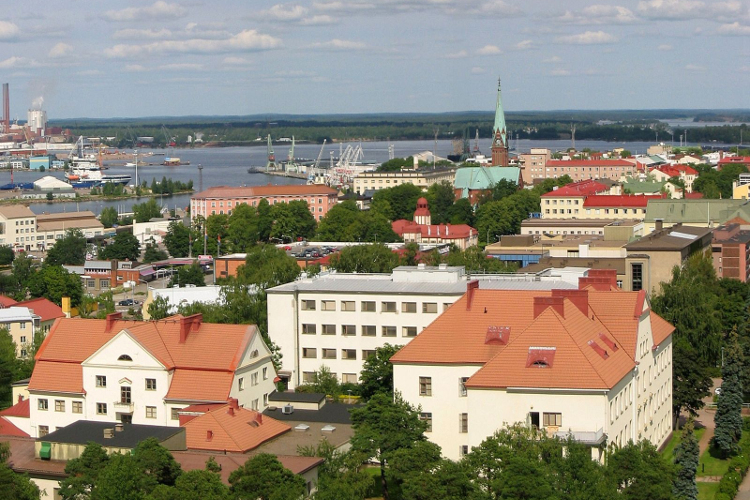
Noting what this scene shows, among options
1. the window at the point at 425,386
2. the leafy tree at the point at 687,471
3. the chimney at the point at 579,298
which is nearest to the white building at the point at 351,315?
the chimney at the point at 579,298

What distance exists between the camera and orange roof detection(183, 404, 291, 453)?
621 inches

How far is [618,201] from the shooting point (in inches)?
2063

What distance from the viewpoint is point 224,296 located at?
27.8m

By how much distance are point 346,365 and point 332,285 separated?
1509 mm

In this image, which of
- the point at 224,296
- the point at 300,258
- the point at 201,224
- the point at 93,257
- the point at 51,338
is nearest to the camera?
the point at 51,338

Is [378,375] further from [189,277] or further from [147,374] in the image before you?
[189,277]

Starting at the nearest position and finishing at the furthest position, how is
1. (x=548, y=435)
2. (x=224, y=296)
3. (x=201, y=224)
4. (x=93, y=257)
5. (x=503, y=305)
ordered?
(x=548, y=435), (x=503, y=305), (x=224, y=296), (x=93, y=257), (x=201, y=224)

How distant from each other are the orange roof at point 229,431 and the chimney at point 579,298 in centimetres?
422

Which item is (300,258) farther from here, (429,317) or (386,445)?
(386,445)

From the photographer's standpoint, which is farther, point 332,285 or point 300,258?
point 300,258

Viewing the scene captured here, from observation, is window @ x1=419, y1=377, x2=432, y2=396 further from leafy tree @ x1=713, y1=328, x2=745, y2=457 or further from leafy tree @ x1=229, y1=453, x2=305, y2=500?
leafy tree @ x1=713, y1=328, x2=745, y2=457

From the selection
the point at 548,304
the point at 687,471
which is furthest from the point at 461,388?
the point at 687,471

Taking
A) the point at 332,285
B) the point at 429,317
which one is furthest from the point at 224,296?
the point at 429,317

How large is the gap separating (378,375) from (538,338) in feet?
13.1
